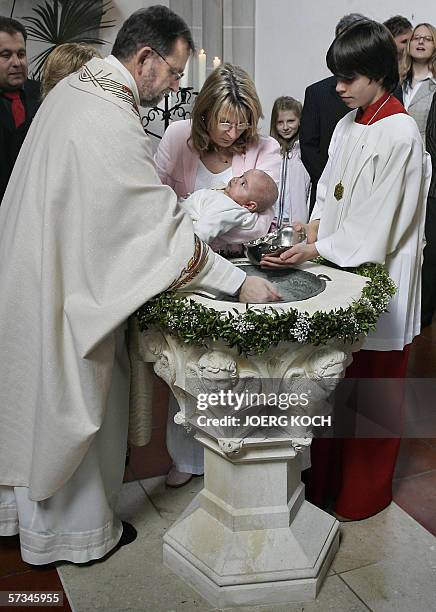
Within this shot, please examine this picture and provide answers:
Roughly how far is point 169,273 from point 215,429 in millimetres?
506

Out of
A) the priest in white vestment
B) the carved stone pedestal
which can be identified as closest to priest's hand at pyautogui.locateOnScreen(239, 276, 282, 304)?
the priest in white vestment

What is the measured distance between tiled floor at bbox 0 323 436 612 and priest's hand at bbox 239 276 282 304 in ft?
3.21

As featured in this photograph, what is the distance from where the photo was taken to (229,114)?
8.63ft

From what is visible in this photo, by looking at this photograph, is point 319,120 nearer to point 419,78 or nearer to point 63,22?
point 419,78

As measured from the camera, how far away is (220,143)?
9.00ft

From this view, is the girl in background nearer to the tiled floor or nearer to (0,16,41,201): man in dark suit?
(0,16,41,201): man in dark suit

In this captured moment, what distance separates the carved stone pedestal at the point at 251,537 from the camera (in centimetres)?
231

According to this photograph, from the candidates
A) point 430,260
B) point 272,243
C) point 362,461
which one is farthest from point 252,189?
point 430,260

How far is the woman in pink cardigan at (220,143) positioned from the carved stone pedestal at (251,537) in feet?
2.71

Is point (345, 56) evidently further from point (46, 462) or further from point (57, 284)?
point (46, 462)

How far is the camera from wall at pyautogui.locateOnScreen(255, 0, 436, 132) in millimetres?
5302

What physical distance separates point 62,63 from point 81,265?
3.42 feet

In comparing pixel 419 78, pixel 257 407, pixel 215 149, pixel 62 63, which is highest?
pixel 62 63

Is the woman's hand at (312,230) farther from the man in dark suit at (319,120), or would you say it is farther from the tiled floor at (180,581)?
the man in dark suit at (319,120)
